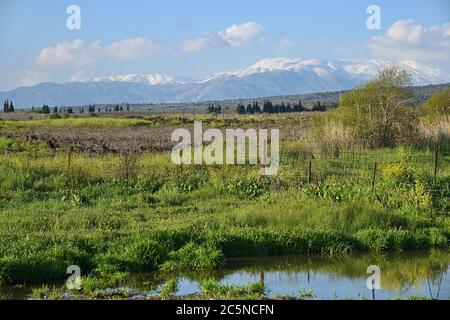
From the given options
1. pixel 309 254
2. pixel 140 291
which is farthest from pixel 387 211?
pixel 140 291

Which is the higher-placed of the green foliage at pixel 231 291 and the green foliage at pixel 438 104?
the green foliage at pixel 438 104

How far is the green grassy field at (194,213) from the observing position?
11.7 metres

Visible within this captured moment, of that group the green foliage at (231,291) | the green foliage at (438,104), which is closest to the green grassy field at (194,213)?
the green foliage at (231,291)

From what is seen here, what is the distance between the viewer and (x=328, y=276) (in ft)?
37.1

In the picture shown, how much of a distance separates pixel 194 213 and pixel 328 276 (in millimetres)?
5078

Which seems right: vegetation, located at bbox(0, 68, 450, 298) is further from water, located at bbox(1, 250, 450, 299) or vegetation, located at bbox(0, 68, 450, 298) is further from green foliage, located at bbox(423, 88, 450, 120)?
green foliage, located at bbox(423, 88, 450, 120)

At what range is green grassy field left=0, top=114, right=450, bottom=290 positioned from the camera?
1173 cm

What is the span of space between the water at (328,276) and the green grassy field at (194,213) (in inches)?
16.3

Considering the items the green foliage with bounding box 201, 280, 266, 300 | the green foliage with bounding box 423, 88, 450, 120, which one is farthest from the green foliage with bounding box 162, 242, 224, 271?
the green foliage with bounding box 423, 88, 450, 120

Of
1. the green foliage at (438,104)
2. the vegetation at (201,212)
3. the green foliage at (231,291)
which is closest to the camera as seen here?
the green foliage at (231,291)

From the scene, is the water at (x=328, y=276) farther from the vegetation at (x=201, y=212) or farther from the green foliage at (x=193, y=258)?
the vegetation at (x=201, y=212)

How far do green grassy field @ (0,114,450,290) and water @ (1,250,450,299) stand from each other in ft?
1.36

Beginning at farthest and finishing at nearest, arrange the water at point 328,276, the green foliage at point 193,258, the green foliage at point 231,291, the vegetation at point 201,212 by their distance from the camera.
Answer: the vegetation at point 201,212
the green foliage at point 193,258
the water at point 328,276
the green foliage at point 231,291

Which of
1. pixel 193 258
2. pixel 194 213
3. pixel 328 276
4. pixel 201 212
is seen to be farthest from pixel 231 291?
pixel 201 212
